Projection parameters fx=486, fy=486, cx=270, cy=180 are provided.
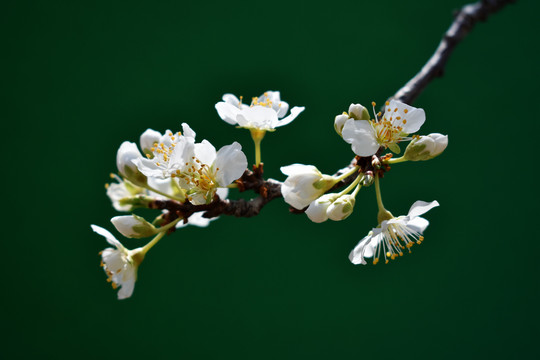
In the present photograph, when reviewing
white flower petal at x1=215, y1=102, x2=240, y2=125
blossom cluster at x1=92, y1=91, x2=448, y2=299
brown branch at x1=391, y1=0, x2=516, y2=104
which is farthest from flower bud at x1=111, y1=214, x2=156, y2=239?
brown branch at x1=391, y1=0, x2=516, y2=104

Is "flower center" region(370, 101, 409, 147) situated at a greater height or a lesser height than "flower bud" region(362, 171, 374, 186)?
greater

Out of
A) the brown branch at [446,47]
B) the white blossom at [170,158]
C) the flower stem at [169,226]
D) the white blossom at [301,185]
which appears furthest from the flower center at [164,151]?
the brown branch at [446,47]

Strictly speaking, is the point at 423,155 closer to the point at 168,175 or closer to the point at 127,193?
the point at 168,175

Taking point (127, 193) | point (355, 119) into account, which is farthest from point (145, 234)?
point (355, 119)

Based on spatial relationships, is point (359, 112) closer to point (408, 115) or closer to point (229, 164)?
point (408, 115)

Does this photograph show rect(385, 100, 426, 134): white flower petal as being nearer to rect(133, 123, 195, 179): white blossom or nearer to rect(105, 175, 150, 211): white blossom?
rect(133, 123, 195, 179): white blossom

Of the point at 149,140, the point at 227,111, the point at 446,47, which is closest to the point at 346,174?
the point at 227,111

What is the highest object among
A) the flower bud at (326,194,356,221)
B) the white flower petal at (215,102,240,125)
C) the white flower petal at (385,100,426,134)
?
the white flower petal at (215,102,240,125)
